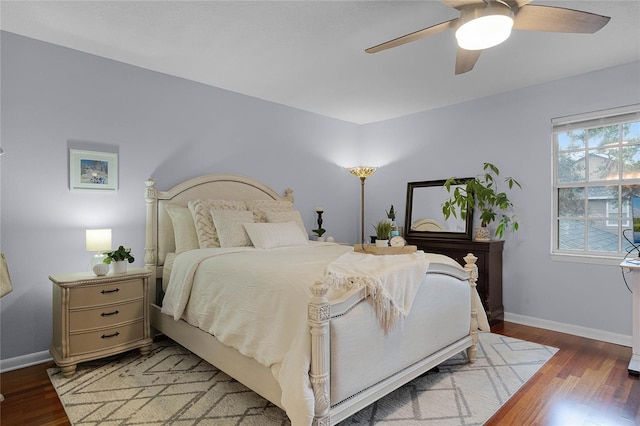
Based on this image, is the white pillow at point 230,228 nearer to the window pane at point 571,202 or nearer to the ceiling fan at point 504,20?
the ceiling fan at point 504,20

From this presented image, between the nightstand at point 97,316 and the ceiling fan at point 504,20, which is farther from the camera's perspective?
the nightstand at point 97,316

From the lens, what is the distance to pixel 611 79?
137 inches

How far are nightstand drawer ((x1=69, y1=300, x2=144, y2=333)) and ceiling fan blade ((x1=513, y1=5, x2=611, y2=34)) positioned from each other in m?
3.29

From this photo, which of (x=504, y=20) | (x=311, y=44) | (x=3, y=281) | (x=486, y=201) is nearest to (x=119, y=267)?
(x=3, y=281)

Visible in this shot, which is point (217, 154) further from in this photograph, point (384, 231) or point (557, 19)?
point (557, 19)

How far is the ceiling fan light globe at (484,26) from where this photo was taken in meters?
1.83

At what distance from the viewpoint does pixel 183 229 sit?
3395 mm

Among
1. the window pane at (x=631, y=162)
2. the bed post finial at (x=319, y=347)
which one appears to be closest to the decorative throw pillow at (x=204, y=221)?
the bed post finial at (x=319, y=347)

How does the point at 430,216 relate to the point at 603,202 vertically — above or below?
below

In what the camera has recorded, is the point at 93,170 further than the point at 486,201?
No

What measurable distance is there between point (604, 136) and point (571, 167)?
39 centimetres

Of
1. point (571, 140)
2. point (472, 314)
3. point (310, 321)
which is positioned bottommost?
point (472, 314)

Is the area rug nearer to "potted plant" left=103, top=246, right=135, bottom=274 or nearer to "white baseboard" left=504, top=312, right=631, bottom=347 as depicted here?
"potted plant" left=103, top=246, right=135, bottom=274

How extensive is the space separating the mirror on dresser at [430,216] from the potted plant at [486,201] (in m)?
0.16
